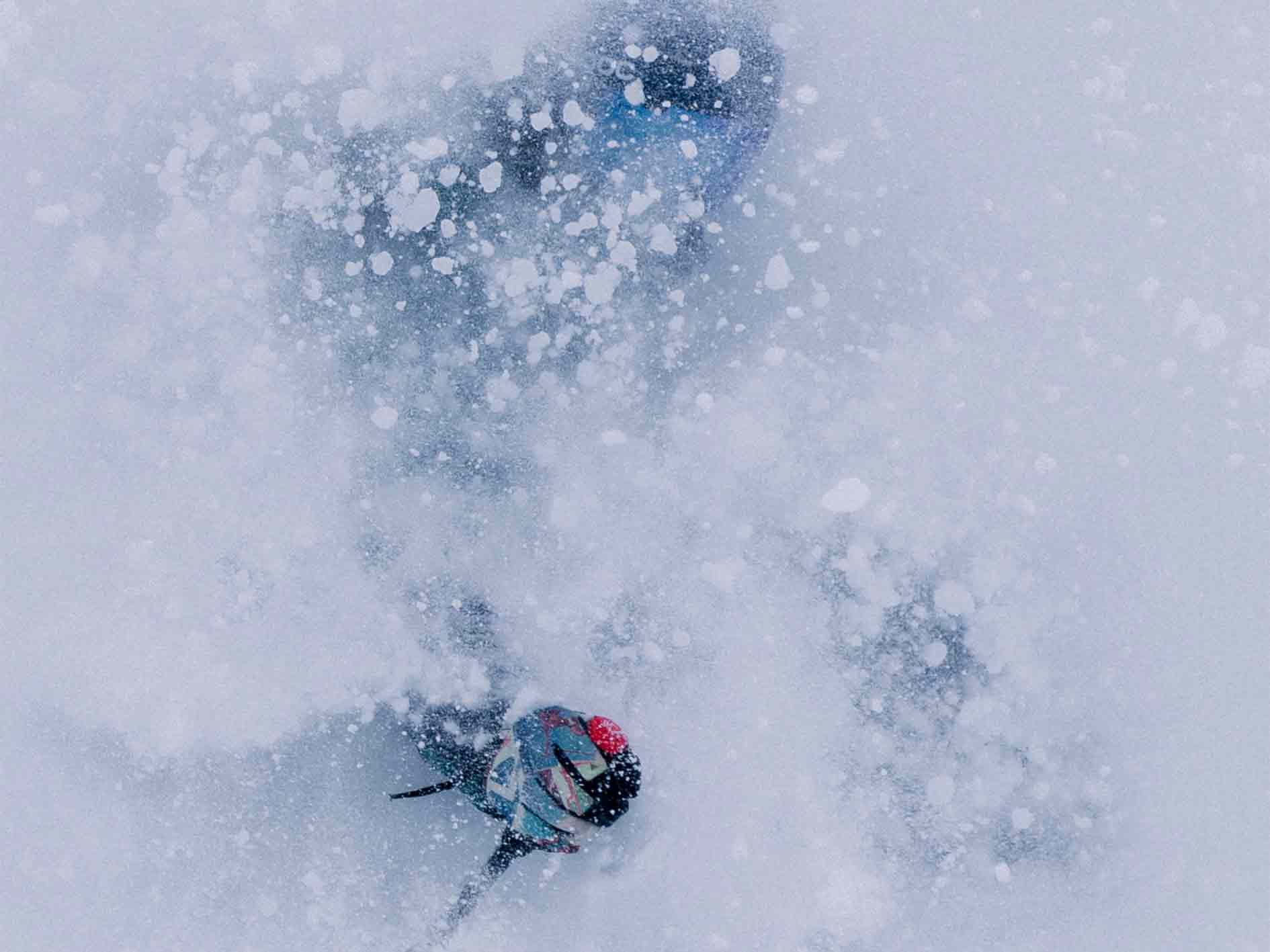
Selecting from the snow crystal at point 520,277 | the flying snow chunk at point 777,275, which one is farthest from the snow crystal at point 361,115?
the flying snow chunk at point 777,275

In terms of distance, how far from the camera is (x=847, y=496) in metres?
2.16

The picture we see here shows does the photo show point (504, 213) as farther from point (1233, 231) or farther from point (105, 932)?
point (105, 932)

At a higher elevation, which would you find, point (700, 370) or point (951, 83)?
point (951, 83)

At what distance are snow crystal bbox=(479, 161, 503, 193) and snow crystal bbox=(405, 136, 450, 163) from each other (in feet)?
0.35

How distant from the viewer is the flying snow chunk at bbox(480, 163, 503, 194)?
2199mm

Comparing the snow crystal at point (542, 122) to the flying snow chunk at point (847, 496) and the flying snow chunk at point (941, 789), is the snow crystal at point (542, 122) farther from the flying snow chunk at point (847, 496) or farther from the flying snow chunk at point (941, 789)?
the flying snow chunk at point (941, 789)

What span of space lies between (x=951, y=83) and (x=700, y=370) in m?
0.93

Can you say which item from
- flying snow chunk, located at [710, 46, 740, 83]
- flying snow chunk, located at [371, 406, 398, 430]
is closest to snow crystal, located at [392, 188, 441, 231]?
flying snow chunk, located at [371, 406, 398, 430]

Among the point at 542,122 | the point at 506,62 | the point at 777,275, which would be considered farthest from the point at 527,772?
the point at 506,62

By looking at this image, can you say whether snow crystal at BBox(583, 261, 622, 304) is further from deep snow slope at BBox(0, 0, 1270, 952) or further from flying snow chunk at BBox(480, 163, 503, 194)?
flying snow chunk at BBox(480, 163, 503, 194)

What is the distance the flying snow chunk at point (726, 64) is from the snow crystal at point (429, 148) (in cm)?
67

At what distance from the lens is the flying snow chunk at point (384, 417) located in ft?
7.19

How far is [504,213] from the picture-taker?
2197mm

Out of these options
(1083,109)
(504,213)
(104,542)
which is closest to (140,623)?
(104,542)
